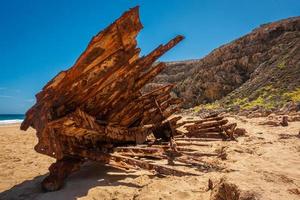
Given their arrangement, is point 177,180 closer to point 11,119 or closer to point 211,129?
point 211,129

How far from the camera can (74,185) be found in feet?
17.0

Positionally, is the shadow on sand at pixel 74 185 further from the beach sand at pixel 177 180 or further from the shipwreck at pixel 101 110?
the shipwreck at pixel 101 110

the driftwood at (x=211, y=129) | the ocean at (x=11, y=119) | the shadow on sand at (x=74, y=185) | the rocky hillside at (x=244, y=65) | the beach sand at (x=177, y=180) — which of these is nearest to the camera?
the beach sand at (x=177, y=180)

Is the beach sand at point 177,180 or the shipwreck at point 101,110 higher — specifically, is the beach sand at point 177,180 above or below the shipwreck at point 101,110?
below

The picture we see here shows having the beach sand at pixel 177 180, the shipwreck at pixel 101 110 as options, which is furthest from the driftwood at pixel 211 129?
the shipwreck at pixel 101 110

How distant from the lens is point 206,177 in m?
A: 4.94

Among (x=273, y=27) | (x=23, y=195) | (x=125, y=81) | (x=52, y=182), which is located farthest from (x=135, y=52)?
(x=273, y=27)

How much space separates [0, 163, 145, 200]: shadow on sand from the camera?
4.76 meters

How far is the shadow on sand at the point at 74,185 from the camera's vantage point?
476 cm

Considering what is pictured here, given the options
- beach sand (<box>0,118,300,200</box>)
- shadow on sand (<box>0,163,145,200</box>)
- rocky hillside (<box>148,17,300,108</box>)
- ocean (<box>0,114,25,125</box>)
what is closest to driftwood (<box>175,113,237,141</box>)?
beach sand (<box>0,118,300,200</box>)

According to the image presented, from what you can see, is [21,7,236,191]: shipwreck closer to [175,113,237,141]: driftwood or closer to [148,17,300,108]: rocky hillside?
[175,113,237,141]: driftwood

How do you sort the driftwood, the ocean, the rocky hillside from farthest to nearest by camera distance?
the ocean
the rocky hillside
the driftwood

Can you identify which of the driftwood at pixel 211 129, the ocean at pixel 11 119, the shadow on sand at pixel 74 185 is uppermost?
the ocean at pixel 11 119

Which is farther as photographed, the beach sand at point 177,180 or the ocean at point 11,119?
the ocean at point 11,119
